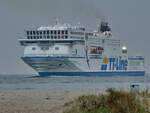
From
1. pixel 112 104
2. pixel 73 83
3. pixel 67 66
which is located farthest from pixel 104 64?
pixel 112 104

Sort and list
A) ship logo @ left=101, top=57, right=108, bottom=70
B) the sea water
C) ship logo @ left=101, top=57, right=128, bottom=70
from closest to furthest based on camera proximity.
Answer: the sea water
ship logo @ left=101, top=57, right=108, bottom=70
ship logo @ left=101, top=57, right=128, bottom=70

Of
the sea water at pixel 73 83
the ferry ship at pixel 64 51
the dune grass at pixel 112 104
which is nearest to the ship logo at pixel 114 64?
the ferry ship at pixel 64 51

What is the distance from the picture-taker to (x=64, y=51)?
7375cm

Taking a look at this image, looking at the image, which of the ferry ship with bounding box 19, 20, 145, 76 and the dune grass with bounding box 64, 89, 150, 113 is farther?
the ferry ship with bounding box 19, 20, 145, 76

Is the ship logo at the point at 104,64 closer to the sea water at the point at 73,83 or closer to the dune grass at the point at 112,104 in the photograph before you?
the sea water at the point at 73,83

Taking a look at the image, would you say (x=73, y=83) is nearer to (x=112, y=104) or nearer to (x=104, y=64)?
(x=112, y=104)

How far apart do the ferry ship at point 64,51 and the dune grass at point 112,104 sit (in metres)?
57.2

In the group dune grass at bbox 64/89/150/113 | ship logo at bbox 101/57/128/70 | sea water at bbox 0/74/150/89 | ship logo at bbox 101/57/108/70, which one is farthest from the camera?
ship logo at bbox 101/57/128/70

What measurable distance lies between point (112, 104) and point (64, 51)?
59.0 meters

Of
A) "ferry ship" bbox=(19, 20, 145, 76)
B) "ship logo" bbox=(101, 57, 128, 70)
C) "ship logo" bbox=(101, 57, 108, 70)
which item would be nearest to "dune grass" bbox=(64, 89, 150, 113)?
"ferry ship" bbox=(19, 20, 145, 76)

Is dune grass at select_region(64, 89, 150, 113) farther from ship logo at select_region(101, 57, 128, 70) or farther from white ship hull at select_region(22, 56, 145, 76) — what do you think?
ship logo at select_region(101, 57, 128, 70)

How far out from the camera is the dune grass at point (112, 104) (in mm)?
14250

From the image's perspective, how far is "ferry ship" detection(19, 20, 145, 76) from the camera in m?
74.1

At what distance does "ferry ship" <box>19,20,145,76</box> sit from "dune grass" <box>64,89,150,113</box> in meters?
57.2
